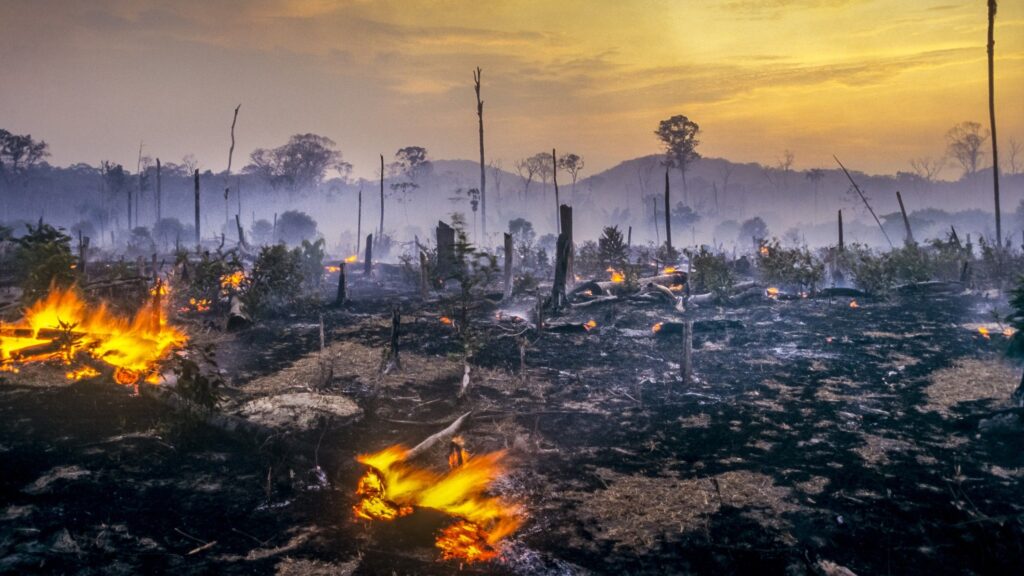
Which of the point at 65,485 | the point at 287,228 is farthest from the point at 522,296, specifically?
the point at 287,228

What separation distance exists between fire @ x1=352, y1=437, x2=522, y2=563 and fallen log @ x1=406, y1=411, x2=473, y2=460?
4.6 inches

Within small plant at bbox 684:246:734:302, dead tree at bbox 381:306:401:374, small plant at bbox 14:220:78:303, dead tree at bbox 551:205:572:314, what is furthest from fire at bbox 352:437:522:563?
small plant at bbox 684:246:734:302

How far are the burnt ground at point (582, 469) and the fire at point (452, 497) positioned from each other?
199mm

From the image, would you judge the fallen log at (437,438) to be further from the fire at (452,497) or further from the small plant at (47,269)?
the small plant at (47,269)

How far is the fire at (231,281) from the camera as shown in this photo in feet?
50.6

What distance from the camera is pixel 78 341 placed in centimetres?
920

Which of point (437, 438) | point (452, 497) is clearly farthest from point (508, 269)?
point (452, 497)

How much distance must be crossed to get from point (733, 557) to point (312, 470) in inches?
174

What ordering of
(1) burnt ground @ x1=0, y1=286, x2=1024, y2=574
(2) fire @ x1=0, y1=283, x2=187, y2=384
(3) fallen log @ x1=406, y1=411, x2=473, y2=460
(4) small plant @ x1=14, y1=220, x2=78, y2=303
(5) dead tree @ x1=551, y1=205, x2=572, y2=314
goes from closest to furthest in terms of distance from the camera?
(1) burnt ground @ x1=0, y1=286, x2=1024, y2=574
(3) fallen log @ x1=406, y1=411, x2=473, y2=460
(2) fire @ x1=0, y1=283, x2=187, y2=384
(4) small plant @ x1=14, y1=220, x2=78, y2=303
(5) dead tree @ x1=551, y1=205, x2=572, y2=314

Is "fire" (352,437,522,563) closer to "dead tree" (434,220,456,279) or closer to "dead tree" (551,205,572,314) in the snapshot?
"dead tree" (551,205,572,314)

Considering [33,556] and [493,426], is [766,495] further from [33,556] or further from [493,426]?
[33,556]

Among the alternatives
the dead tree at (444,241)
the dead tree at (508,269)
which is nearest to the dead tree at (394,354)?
the dead tree at (508,269)

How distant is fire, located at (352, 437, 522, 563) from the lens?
474 centimetres

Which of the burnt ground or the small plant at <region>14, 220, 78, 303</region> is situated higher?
the small plant at <region>14, 220, 78, 303</region>
